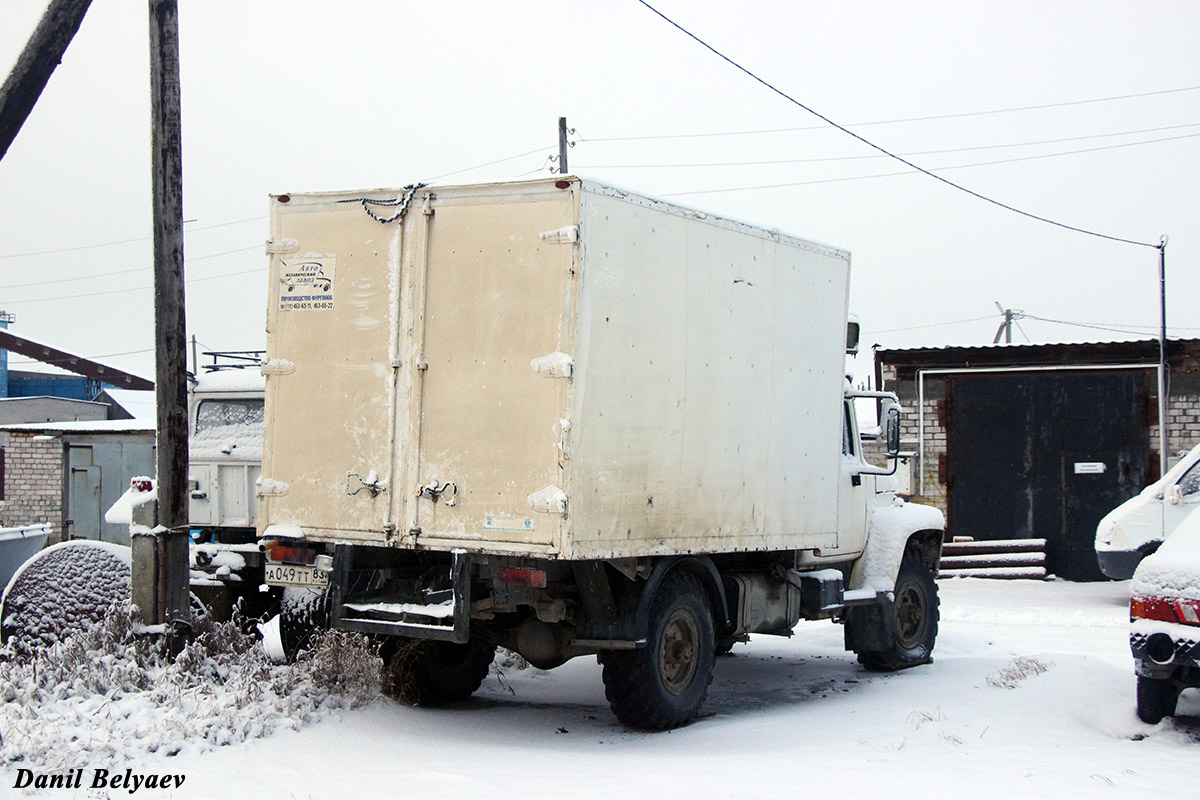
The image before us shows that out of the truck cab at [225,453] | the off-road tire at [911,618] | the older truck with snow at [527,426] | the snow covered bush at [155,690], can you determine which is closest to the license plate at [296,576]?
the older truck with snow at [527,426]

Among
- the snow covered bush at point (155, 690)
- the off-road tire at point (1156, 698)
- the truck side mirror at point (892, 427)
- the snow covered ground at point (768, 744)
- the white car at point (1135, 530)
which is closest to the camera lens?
the snow covered ground at point (768, 744)

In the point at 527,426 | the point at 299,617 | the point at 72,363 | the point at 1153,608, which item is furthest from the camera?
the point at 72,363

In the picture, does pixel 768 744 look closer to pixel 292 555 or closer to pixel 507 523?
pixel 507 523

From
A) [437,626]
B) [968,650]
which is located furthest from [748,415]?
[968,650]

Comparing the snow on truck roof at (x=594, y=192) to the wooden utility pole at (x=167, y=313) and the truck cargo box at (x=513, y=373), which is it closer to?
the truck cargo box at (x=513, y=373)

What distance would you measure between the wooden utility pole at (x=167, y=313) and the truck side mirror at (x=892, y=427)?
18.4ft

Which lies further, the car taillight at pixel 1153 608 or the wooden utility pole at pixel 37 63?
the wooden utility pole at pixel 37 63

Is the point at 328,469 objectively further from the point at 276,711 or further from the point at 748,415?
the point at 748,415

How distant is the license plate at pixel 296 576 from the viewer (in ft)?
25.3

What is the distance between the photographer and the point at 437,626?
7152mm

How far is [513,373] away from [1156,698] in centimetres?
455

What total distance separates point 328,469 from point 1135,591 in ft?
17.0

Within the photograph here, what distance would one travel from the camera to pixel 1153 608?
727cm

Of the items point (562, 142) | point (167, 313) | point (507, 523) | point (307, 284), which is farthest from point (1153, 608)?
point (562, 142)
